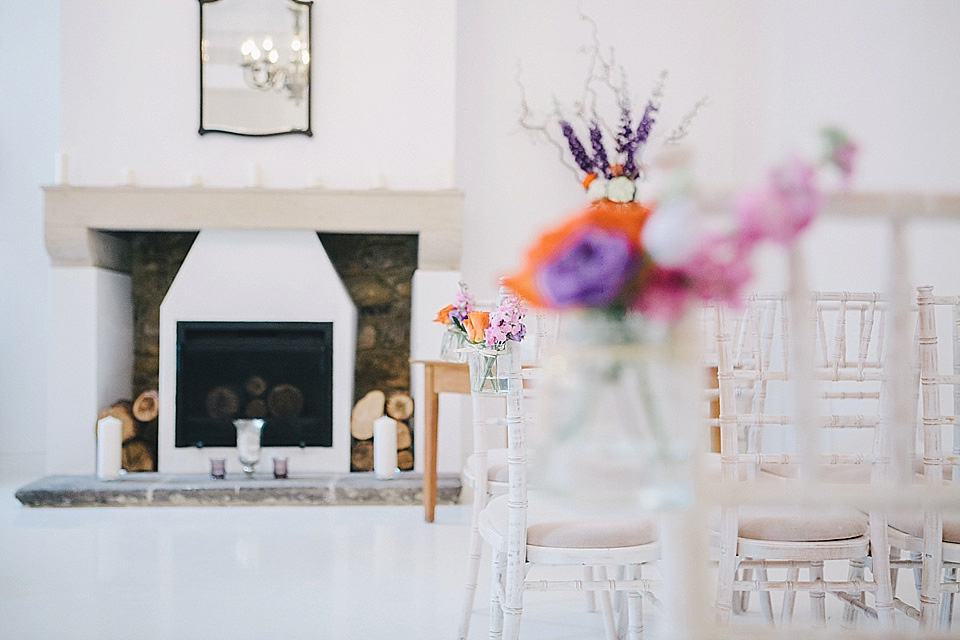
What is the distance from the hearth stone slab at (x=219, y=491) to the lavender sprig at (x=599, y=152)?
1795mm

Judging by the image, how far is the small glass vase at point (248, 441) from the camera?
14.3 ft

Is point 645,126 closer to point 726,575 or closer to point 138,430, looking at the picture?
point 138,430

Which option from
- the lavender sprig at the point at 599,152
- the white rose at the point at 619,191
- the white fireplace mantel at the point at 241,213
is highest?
the lavender sprig at the point at 599,152

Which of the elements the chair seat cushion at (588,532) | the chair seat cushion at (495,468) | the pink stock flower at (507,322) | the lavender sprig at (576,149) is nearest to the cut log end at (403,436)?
the lavender sprig at (576,149)

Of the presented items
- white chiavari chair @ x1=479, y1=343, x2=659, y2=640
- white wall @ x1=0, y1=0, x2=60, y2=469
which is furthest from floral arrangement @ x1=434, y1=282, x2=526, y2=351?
white wall @ x1=0, y1=0, x2=60, y2=469

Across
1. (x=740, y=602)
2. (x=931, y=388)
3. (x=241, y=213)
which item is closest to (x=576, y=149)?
(x=241, y=213)

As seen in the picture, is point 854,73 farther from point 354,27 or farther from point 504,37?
point 354,27

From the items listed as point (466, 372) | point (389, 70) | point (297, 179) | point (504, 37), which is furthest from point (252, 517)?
point (504, 37)

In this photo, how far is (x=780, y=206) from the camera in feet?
2.31

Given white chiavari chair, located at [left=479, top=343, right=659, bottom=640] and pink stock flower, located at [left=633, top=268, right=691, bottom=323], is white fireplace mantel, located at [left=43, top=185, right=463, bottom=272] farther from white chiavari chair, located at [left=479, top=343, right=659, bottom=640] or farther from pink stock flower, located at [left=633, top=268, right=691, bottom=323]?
pink stock flower, located at [left=633, top=268, right=691, bottom=323]

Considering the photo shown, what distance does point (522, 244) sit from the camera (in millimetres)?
4824

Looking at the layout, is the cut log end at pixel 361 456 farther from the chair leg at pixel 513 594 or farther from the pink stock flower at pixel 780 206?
the pink stock flower at pixel 780 206

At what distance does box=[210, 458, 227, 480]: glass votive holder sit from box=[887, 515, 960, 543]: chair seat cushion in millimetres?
3139

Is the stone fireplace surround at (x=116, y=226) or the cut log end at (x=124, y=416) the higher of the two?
the stone fireplace surround at (x=116, y=226)
